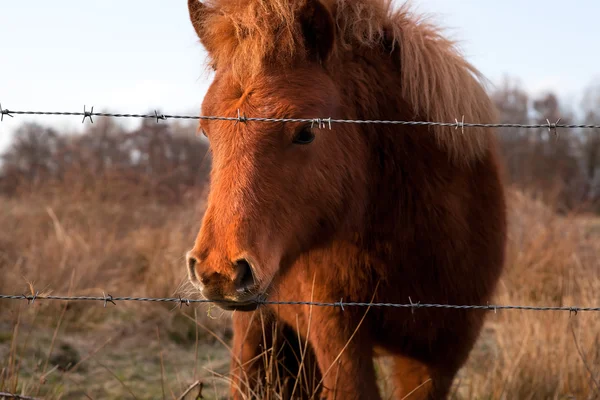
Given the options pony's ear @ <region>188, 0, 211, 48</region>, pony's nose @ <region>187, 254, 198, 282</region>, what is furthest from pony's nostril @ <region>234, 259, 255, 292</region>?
pony's ear @ <region>188, 0, 211, 48</region>

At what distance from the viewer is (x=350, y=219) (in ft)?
9.22

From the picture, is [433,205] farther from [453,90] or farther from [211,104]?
[211,104]

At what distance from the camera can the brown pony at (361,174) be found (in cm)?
252

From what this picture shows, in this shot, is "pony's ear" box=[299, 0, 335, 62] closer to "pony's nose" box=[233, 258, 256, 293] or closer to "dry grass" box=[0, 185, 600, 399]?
"pony's nose" box=[233, 258, 256, 293]

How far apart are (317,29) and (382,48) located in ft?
1.67

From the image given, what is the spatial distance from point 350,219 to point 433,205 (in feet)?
1.42

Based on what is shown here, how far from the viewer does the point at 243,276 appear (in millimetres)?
2195

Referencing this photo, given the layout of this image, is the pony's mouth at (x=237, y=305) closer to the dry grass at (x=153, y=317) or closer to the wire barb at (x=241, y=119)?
the dry grass at (x=153, y=317)

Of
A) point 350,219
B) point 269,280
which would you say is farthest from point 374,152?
point 269,280

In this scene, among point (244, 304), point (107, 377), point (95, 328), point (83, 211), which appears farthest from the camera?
point (83, 211)

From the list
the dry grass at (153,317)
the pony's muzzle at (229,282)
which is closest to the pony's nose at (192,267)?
the pony's muzzle at (229,282)

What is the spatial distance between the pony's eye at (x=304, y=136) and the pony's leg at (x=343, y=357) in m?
0.87

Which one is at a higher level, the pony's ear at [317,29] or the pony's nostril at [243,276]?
the pony's ear at [317,29]

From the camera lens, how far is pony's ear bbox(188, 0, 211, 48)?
124 inches
